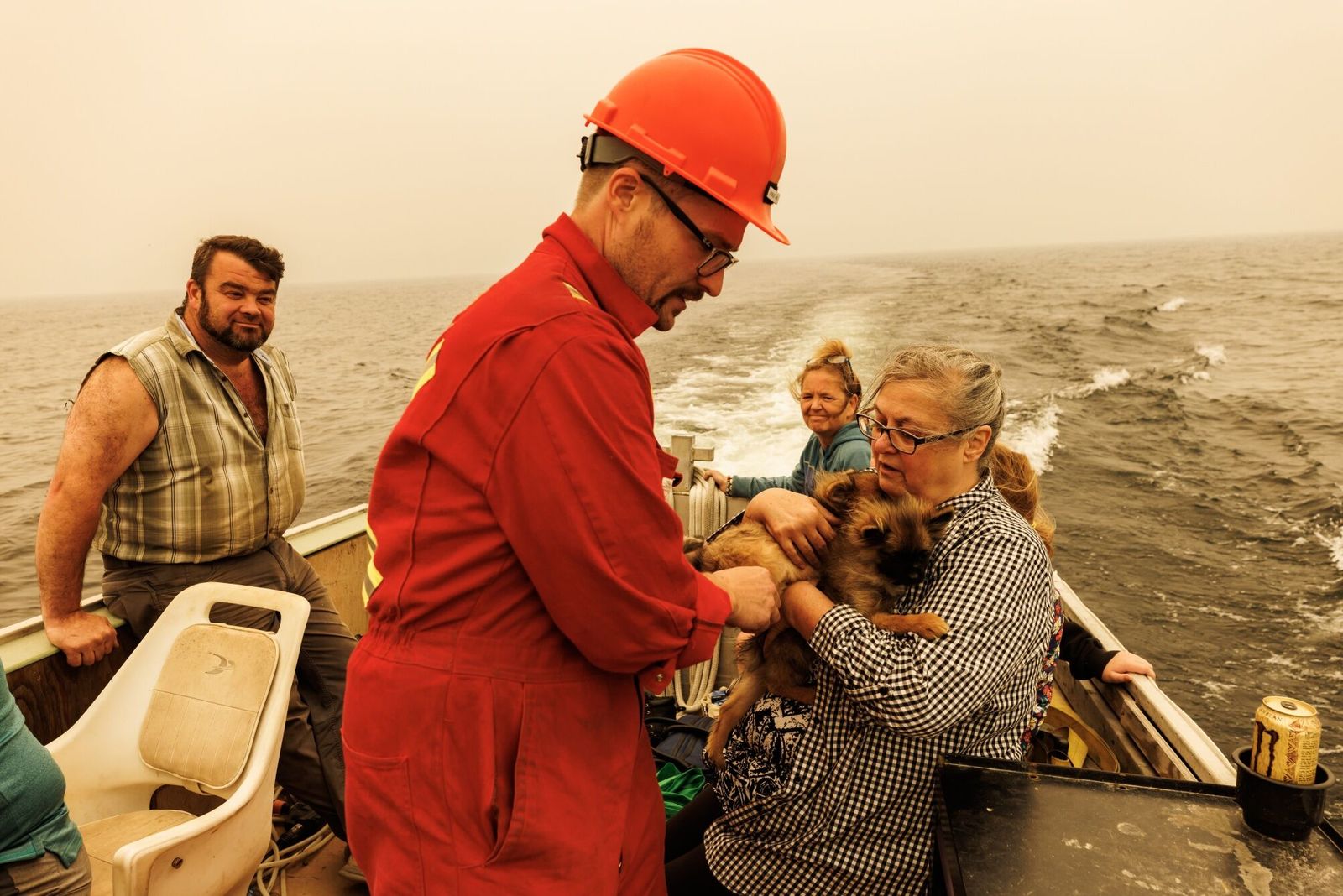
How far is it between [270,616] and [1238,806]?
136 inches

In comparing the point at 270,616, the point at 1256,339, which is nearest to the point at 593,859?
the point at 270,616

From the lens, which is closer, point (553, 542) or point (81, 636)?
point (553, 542)

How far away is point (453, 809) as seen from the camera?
1.41m

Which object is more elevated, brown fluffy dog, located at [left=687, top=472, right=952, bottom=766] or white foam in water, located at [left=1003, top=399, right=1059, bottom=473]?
brown fluffy dog, located at [left=687, top=472, right=952, bottom=766]

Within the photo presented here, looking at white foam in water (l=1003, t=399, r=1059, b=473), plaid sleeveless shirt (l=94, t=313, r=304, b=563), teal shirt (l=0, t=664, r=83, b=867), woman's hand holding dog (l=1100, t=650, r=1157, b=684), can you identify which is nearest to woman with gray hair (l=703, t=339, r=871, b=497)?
woman's hand holding dog (l=1100, t=650, r=1157, b=684)

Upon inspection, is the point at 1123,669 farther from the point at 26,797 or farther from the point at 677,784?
the point at 26,797

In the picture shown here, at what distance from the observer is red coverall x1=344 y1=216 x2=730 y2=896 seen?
1.26m

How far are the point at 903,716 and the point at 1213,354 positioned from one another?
23.0 meters

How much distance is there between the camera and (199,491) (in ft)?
10.6

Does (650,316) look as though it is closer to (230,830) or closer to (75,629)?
(230,830)

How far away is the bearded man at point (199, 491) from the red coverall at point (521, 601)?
6.67 feet

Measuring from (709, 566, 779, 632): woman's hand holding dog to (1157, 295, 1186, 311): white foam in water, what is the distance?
30.5 meters

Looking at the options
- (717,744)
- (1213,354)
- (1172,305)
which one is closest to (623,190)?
(717,744)

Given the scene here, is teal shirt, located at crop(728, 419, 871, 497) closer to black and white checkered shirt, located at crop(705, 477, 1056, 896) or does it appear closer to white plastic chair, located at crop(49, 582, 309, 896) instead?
black and white checkered shirt, located at crop(705, 477, 1056, 896)
